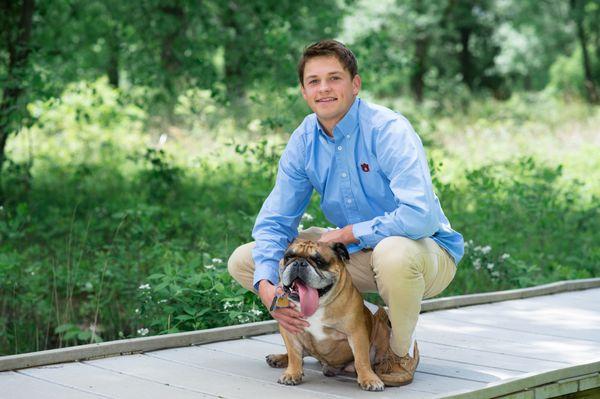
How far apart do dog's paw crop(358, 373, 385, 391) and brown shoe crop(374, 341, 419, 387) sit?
0.31 feet

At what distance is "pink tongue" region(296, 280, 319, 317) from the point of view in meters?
3.93

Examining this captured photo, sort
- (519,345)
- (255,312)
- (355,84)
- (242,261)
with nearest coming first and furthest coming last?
(355,84)
(242,261)
(519,345)
(255,312)

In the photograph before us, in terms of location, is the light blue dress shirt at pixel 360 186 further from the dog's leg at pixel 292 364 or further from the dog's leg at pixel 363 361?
the dog's leg at pixel 363 361

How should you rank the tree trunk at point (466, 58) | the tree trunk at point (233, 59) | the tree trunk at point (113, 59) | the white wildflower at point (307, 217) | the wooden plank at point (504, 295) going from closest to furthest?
the wooden plank at point (504, 295)
the white wildflower at point (307, 217)
the tree trunk at point (233, 59)
the tree trunk at point (113, 59)
the tree trunk at point (466, 58)

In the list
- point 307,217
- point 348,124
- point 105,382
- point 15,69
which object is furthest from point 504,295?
point 15,69

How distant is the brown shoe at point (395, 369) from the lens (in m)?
4.18

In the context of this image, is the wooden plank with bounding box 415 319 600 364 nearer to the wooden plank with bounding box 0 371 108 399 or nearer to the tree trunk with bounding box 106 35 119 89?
the wooden plank with bounding box 0 371 108 399

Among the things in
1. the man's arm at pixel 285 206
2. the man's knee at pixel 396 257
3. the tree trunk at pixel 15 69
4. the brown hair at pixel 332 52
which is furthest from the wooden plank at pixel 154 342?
the tree trunk at pixel 15 69

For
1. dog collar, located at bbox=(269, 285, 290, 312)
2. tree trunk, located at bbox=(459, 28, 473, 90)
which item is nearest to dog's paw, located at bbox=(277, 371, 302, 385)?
dog collar, located at bbox=(269, 285, 290, 312)

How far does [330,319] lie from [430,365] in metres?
0.83

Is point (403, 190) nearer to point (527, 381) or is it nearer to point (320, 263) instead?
point (320, 263)

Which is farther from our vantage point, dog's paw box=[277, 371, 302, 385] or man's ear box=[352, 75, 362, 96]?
man's ear box=[352, 75, 362, 96]

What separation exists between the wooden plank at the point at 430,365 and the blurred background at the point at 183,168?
46 cm

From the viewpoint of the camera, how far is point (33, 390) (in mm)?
4102
